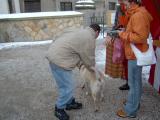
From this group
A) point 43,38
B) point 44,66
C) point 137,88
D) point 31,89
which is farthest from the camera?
point 43,38

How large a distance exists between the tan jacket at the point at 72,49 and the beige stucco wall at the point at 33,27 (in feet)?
22.6

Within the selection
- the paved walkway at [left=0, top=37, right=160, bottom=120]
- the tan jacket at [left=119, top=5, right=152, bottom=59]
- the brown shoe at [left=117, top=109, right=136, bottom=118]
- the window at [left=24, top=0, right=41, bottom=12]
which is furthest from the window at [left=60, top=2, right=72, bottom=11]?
the tan jacket at [left=119, top=5, right=152, bottom=59]

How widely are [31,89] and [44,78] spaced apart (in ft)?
2.35

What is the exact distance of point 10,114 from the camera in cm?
472

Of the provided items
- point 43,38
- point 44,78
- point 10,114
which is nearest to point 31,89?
point 44,78

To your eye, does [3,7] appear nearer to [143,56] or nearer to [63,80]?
[63,80]

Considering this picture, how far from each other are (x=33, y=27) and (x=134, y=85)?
7.65m

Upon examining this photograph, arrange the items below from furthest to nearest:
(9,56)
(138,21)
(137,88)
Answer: (9,56) → (137,88) → (138,21)

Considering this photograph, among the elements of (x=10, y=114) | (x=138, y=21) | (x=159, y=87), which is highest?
(x=138, y=21)

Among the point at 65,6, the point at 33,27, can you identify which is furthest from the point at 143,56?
the point at 65,6

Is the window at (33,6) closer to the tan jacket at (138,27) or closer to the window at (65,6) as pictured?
the window at (65,6)

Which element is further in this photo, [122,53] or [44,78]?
[44,78]

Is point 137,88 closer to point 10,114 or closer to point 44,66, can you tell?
point 10,114

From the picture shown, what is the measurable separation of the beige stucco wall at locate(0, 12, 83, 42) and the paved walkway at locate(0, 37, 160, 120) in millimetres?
3529
